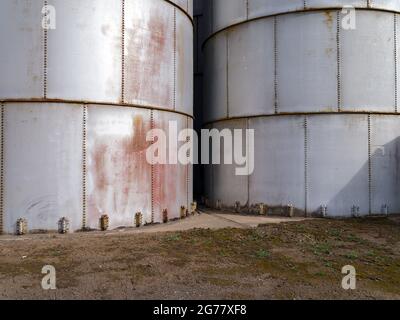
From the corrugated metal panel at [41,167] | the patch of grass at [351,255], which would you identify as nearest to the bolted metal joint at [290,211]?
the patch of grass at [351,255]

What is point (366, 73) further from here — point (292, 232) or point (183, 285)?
point (183, 285)

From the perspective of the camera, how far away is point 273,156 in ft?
31.8

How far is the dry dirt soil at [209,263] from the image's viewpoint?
14.2 feet

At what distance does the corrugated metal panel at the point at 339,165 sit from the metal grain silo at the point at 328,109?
25mm

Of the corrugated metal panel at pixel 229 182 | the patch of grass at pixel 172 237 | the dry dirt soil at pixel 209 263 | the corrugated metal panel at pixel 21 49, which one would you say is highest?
the corrugated metal panel at pixel 21 49

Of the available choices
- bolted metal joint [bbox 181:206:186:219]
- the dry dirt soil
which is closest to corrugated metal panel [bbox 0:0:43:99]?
the dry dirt soil

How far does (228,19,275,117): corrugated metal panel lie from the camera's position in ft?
32.3

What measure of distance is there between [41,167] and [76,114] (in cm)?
125

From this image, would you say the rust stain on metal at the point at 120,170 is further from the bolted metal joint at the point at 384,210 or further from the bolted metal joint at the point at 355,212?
the bolted metal joint at the point at 384,210

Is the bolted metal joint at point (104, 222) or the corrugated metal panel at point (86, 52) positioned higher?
the corrugated metal panel at point (86, 52)

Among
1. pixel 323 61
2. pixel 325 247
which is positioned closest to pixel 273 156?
pixel 323 61

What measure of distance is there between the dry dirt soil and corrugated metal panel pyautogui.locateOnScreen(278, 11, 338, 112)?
3421 millimetres

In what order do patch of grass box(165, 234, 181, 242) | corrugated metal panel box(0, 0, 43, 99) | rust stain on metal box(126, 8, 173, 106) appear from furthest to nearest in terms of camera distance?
rust stain on metal box(126, 8, 173, 106) → corrugated metal panel box(0, 0, 43, 99) → patch of grass box(165, 234, 181, 242)

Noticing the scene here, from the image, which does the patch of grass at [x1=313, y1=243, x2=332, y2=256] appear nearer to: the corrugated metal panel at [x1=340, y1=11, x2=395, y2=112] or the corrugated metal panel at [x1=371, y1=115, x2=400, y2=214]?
the corrugated metal panel at [x1=371, y1=115, x2=400, y2=214]
